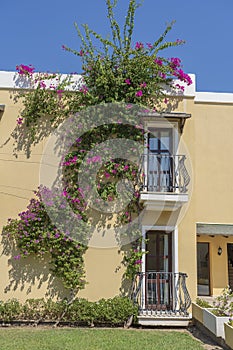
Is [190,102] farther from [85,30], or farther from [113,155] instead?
[85,30]

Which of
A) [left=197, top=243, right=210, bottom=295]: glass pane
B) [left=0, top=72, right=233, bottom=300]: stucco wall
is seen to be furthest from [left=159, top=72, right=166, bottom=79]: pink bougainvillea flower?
[left=197, top=243, right=210, bottom=295]: glass pane

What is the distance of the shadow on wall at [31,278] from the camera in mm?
10523

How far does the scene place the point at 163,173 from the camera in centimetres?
1145

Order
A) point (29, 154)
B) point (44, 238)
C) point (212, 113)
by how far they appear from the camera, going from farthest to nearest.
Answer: point (212, 113)
point (29, 154)
point (44, 238)

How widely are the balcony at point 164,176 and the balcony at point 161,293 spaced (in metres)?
1.93

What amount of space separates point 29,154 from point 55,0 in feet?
14.2

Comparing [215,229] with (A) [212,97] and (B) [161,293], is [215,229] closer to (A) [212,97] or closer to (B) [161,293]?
(B) [161,293]

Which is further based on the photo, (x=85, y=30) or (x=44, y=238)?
(x=85, y=30)

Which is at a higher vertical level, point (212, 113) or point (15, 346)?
point (212, 113)

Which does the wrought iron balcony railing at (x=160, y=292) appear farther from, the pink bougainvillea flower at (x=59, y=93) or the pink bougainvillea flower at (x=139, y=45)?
the pink bougainvillea flower at (x=139, y=45)

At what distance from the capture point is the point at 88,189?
11.1 m

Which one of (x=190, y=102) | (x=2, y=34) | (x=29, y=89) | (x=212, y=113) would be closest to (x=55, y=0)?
(x=2, y=34)

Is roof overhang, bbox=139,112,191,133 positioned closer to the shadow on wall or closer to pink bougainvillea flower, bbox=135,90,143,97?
pink bougainvillea flower, bbox=135,90,143,97

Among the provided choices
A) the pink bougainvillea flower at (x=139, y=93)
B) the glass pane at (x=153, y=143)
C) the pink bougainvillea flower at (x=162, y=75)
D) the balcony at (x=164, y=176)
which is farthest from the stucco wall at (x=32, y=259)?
the pink bougainvillea flower at (x=139, y=93)
